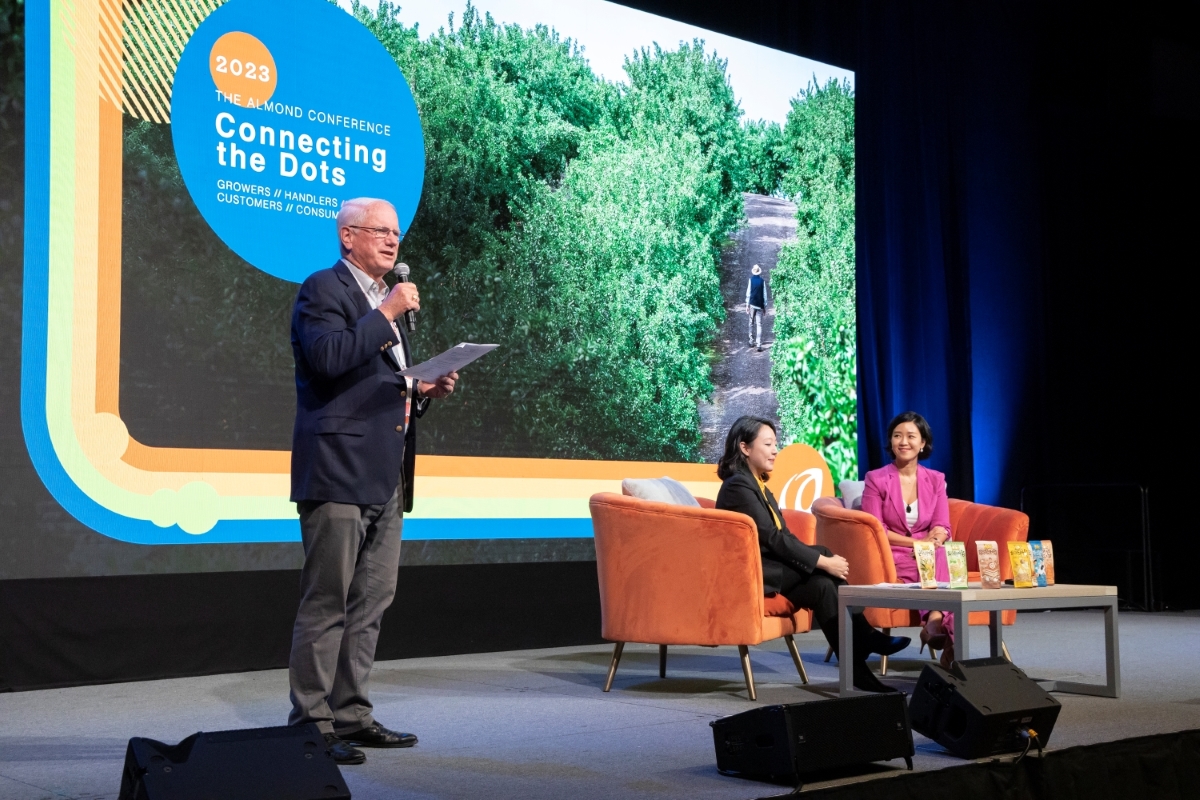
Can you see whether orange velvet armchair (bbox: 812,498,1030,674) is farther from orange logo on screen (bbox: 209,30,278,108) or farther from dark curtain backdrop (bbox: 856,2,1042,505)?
orange logo on screen (bbox: 209,30,278,108)

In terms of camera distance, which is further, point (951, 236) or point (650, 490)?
point (951, 236)

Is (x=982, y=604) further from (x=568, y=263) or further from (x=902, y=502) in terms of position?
(x=568, y=263)

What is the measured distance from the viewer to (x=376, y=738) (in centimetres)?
307

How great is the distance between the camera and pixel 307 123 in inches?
190

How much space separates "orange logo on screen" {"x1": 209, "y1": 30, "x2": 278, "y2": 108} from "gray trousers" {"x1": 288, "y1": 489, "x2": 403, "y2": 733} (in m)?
2.29

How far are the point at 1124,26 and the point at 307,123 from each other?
19.6ft

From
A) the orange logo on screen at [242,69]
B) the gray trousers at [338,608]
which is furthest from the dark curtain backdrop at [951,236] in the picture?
the gray trousers at [338,608]

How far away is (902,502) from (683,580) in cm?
120

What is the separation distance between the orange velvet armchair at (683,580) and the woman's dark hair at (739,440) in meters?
0.26

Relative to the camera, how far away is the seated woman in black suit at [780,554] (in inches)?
159

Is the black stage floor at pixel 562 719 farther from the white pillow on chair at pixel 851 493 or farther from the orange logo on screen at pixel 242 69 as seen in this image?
the orange logo on screen at pixel 242 69

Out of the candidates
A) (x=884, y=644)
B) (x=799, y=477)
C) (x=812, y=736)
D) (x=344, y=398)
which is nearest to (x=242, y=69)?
(x=344, y=398)

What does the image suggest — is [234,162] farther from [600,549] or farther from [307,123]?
[600,549]

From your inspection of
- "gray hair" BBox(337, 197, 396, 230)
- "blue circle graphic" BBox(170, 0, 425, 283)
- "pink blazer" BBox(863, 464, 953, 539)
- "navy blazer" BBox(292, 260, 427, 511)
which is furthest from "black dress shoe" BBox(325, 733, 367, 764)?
"pink blazer" BBox(863, 464, 953, 539)
